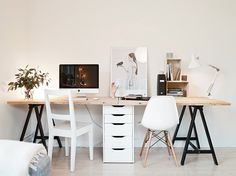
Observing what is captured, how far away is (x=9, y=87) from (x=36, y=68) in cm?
67

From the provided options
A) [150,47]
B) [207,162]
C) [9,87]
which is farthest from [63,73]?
[207,162]

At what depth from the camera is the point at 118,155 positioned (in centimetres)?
312

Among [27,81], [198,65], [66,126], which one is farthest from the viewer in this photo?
[198,65]

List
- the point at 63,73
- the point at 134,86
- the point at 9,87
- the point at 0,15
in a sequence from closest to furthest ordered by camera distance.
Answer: the point at 0,15 < the point at 9,87 < the point at 63,73 < the point at 134,86

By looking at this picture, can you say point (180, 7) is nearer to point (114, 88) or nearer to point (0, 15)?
point (114, 88)

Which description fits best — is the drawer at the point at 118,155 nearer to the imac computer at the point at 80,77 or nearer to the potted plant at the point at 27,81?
the imac computer at the point at 80,77

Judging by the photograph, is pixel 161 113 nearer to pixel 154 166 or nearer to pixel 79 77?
pixel 154 166

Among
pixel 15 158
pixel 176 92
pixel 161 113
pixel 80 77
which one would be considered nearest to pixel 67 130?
pixel 80 77

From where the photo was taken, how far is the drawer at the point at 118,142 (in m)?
3.11

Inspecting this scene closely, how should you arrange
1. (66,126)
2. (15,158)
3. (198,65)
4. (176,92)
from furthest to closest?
(176,92), (198,65), (66,126), (15,158)

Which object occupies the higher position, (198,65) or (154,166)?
(198,65)

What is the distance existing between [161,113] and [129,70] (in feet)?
3.43

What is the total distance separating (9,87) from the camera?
325 centimetres

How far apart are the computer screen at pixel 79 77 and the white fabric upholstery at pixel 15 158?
2.00 metres
